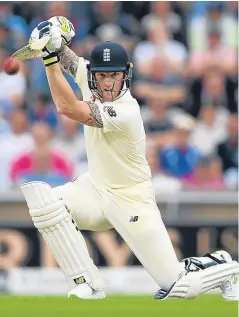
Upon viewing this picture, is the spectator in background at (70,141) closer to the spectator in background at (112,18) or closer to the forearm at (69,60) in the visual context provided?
the spectator in background at (112,18)

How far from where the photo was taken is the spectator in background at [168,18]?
39.3 ft

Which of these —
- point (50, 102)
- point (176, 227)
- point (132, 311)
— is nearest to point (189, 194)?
point (176, 227)

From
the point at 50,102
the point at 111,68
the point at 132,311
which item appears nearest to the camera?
the point at 132,311

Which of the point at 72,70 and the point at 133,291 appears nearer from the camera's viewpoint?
the point at 72,70

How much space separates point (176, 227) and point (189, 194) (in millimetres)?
331

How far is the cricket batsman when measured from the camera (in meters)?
6.58

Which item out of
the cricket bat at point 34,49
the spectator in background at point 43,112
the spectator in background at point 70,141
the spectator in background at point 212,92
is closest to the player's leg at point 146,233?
the cricket bat at point 34,49

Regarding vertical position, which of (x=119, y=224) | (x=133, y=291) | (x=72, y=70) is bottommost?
(x=133, y=291)

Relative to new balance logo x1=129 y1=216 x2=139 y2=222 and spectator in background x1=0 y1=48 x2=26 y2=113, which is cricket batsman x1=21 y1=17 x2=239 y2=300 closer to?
new balance logo x1=129 y1=216 x2=139 y2=222

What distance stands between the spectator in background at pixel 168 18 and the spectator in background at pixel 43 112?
1.56 metres

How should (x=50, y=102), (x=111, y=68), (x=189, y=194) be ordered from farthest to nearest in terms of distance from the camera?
(x=50, y=102) < (x=189, y=194) < (x=111, y=68)

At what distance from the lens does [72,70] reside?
279 inches

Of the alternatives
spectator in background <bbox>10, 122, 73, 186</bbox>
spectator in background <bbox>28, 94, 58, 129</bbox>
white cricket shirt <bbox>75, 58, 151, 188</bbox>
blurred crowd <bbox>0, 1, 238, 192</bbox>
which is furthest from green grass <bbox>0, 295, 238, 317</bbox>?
spectator in background <bbox>28, 94, 58, 129</bbox>

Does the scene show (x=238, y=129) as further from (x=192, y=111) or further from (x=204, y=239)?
(x=204, y=239)
